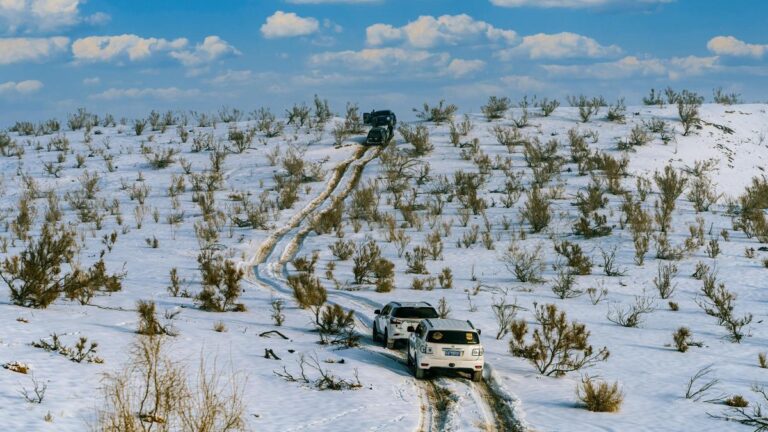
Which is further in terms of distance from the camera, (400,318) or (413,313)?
(413,313)

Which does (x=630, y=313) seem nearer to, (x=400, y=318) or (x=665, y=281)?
(x=665, y=281)

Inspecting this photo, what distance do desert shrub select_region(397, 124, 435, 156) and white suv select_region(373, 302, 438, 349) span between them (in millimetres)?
30249

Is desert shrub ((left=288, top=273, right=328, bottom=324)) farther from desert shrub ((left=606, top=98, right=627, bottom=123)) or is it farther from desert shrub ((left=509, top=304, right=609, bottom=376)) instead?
desert shrub ((left=606, top=98, right=627, bottom=123))

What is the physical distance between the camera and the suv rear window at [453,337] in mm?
14852

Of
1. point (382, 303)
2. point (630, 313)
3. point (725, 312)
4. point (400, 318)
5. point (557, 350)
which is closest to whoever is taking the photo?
point (557, 350)

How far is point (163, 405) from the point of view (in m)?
8.91

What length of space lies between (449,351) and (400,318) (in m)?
2.99

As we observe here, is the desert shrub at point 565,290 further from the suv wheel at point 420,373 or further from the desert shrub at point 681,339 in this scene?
the suv wheel at point 420,373

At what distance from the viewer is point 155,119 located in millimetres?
61250

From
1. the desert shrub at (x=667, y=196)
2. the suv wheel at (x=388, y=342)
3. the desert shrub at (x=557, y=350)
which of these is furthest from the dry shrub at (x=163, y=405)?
the desert shrub at (x=667, y=196)

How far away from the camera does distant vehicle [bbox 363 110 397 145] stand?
50781 mm

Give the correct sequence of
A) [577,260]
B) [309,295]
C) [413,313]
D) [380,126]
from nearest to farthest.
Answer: [413,313] < [309,295] < [577,260] < [380,126]

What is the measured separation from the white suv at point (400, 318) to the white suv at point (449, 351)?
87.5 inches

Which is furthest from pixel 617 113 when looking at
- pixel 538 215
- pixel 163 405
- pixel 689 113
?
pixel 163 405
